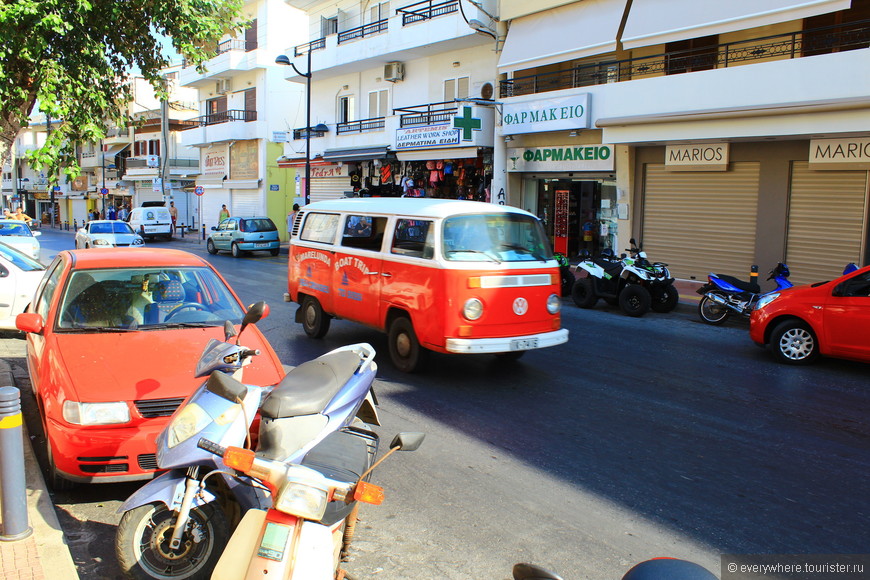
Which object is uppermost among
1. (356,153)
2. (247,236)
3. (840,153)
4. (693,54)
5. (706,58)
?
(693,54)

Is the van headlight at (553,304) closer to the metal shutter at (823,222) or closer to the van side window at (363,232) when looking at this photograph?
→ the van side window at (363,232)

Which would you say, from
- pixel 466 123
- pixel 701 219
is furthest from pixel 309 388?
pixel 466 123

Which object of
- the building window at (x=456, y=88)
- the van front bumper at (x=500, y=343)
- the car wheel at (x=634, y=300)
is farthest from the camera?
the building window at (x=456, y=88)

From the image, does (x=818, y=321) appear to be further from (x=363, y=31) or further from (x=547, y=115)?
(x=363, y=31)


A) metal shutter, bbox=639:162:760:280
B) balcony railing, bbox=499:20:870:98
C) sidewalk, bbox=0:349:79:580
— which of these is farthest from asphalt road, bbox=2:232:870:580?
balcony railing, bbox=499:20:870:98

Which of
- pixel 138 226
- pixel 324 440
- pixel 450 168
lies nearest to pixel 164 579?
pixel 324 440

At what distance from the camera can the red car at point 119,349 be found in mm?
4477

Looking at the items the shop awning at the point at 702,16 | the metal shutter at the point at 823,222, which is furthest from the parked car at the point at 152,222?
the metal shutter at the point at 823,222

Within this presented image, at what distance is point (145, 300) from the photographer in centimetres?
585

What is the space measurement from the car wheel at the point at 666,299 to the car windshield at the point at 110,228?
21.9 metres

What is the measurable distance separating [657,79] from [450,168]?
8.83m

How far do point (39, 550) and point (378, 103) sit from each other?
85.5 ft

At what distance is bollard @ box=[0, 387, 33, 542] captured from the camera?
4.00m

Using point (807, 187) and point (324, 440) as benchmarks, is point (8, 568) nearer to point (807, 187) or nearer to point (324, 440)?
point (324, 440)
